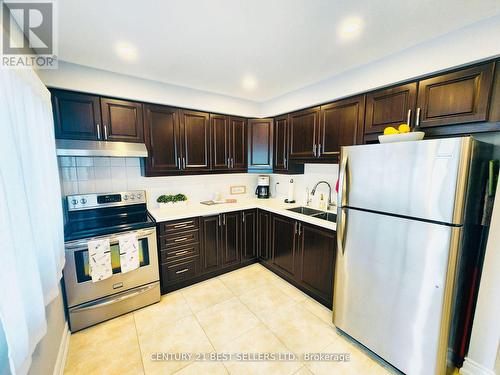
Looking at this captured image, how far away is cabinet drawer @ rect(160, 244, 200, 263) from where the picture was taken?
2406mm

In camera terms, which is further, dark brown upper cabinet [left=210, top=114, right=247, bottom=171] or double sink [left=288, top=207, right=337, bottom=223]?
dark brown upper cabinet [left=210, top=114, right=247, bottom=171]

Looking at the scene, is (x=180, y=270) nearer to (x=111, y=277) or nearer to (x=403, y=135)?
(x=111, y=277)

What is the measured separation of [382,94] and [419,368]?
214 cm

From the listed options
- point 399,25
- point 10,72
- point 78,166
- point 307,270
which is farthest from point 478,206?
point 78,166

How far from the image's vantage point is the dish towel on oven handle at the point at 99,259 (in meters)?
1.90

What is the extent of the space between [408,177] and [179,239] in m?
2.28

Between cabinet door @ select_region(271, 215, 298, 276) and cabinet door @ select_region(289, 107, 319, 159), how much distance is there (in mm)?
877

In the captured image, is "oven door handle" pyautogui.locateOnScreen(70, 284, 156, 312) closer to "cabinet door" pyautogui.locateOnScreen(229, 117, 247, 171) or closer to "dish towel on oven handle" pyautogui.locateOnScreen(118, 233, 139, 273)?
"dish towel on oven handle" pyautogui.locateOnScreen(118, 233, 139, 273)

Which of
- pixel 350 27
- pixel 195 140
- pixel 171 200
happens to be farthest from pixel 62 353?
pixel 350 27

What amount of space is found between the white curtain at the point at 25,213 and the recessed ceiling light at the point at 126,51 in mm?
656

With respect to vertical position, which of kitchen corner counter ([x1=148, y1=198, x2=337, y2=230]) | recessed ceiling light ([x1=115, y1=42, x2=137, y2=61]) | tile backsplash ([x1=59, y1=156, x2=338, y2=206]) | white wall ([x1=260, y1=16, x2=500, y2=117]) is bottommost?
kitchen corner counter ([x1=148, y1=198, x2=337, y2=230])

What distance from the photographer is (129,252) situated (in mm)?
2094

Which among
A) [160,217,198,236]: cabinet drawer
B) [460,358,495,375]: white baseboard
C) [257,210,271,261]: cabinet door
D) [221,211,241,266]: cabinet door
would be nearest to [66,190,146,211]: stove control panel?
[160,217,198,236]: cabinet drawer

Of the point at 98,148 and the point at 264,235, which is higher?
the point at 98,148
